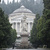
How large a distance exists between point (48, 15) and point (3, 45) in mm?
14386

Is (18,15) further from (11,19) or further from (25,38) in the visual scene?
(25,38)

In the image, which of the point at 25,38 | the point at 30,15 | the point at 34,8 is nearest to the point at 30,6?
the point at 34,8

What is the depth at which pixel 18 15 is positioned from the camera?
461 feet

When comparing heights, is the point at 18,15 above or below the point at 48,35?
below

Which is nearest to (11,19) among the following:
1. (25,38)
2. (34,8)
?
(34,8)

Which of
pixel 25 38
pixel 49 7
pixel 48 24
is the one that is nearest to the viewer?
pixel 48 24

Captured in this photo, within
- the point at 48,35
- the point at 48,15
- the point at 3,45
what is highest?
the point at 48,15

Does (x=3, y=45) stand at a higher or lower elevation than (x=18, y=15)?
higher

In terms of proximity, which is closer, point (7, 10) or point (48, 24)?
point (48, 24)

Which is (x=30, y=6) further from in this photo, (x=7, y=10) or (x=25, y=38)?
(x=25, y=38)

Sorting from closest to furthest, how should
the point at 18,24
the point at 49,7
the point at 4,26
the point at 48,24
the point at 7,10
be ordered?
the point at 48,24
the point at 49,7
the point at 4,26
the point at 18,24
the point at 7,10

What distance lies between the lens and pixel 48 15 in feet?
123

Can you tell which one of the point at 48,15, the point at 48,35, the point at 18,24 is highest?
the point at 48,15

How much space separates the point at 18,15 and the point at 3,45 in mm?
93289
